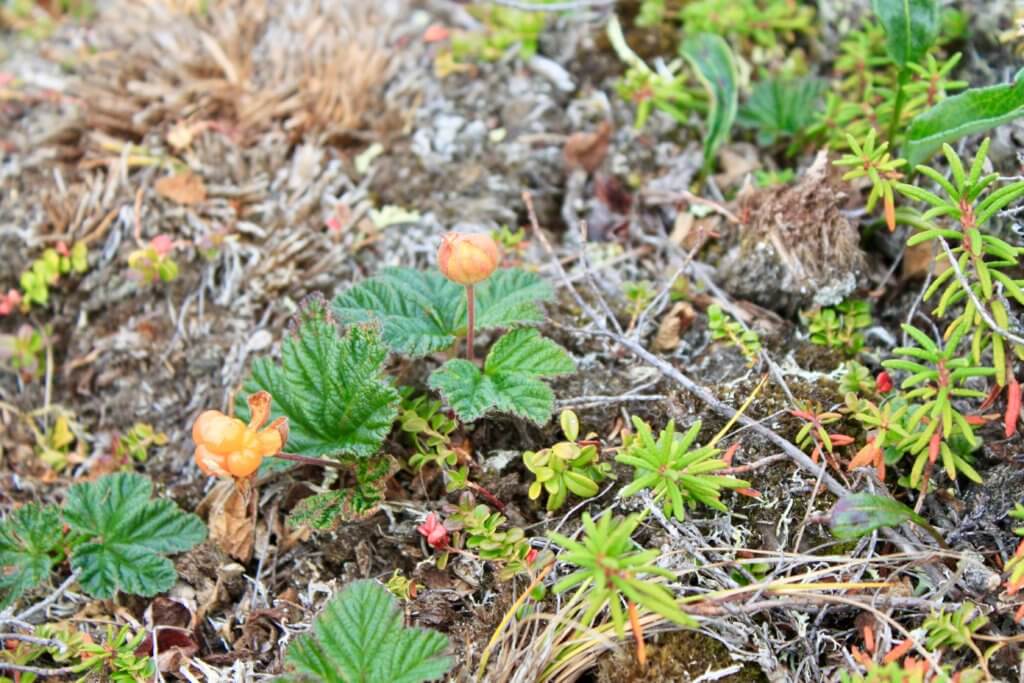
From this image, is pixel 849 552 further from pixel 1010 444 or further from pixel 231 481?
pixel 231 481

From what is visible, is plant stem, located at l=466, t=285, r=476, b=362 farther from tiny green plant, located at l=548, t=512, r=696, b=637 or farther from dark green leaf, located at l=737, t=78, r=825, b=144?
dark green leaf, located at l=737, t=78, r=825, b=144

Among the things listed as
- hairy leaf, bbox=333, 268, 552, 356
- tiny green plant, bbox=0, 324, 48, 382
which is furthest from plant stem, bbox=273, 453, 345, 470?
tiny green plant, bbox=0, 324, 48, 382

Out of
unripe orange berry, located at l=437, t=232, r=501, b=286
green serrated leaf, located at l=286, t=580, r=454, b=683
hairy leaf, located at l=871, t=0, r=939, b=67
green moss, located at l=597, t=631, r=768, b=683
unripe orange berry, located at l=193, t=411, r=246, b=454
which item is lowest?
green moss, located at l=597, t=631, r=768, b=683

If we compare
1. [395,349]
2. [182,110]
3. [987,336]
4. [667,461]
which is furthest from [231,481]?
[987,336]

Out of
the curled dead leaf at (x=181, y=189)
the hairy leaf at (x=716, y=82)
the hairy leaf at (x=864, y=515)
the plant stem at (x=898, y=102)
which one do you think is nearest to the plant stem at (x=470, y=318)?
the hairy leaf at (x=864, y=515)

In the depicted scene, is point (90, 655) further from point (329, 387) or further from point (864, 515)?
point (864, 515)

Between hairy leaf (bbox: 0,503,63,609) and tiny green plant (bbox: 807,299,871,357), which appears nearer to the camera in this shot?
hairy leaf (bbox: 0,503,63,609)
